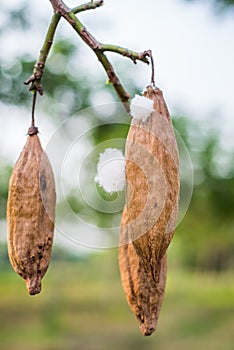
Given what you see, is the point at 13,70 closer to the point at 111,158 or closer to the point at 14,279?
the point at 111,158

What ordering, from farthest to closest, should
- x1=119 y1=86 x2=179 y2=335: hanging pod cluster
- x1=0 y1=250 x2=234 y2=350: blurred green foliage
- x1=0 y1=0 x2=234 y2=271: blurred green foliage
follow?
x1=0 y1=250 x2=234 y2=350: blurred green foliage < x1=0 y1=0 x2=234 y2=271: blurred green foliage < x1=119 y1=86 x2=179 y2=335: hanging pod cluster

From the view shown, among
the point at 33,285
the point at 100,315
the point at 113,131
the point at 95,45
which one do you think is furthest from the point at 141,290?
the point at 100,315

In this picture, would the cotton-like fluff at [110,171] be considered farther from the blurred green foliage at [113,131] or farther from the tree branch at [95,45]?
the blurred green foliage at [113,131]

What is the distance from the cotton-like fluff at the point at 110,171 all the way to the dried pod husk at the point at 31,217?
0.05 m

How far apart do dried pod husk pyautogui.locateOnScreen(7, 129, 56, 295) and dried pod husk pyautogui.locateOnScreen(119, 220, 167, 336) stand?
0.08 metres

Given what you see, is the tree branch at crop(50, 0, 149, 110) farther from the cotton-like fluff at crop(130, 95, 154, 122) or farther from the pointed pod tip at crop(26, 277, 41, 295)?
the pointed pod tip at crop(26, 277, 41, 295)

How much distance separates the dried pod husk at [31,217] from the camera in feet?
1.91

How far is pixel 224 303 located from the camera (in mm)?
8797

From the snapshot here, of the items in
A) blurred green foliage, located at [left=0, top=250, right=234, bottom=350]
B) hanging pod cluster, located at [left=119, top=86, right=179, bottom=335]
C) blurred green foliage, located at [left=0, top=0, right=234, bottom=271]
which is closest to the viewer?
hanging pod cluster, located at [left=119, top=86, right=179, bottom=335]

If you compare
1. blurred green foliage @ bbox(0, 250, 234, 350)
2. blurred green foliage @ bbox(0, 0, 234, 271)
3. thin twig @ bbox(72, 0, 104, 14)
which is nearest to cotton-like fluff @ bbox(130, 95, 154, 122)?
thin twig @ bbox(72, 0, 104, 14)

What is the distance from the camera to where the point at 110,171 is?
1.92 ft

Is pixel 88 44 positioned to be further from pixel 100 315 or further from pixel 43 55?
pixel 100 315

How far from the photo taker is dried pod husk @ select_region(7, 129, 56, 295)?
0.58 meters

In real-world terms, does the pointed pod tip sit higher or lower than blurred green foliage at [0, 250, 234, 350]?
higher
